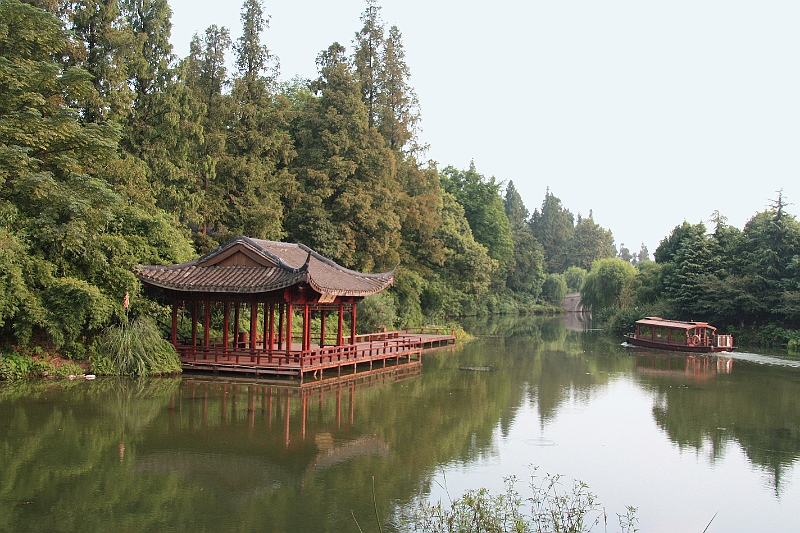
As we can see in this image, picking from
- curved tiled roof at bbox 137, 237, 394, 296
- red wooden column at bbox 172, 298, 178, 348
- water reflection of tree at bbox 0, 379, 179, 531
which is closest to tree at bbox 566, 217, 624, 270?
curved tiled roof at bbox 137, 237, 394, 296

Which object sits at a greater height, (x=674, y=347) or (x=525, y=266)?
(x=525, y=266)

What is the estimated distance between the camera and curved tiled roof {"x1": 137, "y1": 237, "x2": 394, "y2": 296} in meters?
17.4

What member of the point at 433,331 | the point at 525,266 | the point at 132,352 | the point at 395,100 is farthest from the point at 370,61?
the point at 525,266

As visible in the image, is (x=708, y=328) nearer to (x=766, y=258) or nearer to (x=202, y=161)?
(x=766, y=258)

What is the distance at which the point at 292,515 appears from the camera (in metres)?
7.86

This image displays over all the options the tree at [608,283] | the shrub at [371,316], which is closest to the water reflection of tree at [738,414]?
the shrub at [371,316]

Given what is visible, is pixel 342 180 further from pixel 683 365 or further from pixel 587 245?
pixel 587 245

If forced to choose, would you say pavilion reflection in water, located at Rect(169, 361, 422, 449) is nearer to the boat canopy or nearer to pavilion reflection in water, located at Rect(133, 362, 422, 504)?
pavilion reflection in water, located at Rect(133, 362, 422, 504)

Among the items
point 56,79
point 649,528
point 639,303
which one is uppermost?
point 56,79

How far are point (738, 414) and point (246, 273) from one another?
12.0 metres

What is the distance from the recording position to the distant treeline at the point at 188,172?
16.7m

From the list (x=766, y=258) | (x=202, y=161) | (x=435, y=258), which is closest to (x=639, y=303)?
(x=766, y=258)

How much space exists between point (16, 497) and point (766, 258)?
103 ft

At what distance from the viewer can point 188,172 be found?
79.2ft
